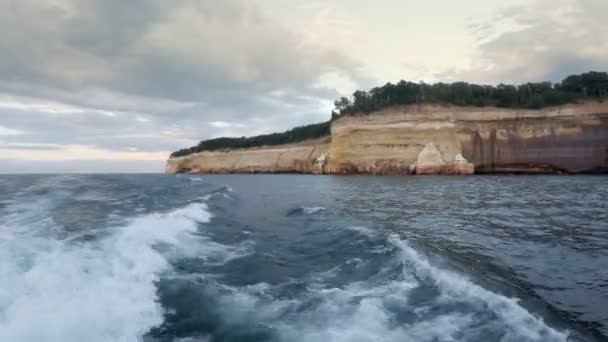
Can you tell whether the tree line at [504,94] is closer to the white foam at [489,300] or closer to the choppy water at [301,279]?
the choppy water at [301,279]

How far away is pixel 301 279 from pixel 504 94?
48939 mm

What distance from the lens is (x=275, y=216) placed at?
15125 millimetres

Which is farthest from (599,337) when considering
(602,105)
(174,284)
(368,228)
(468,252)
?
(602,105)

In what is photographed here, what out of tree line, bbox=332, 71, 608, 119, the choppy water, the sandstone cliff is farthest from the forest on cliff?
the choppy water

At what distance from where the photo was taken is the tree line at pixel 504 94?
45125 mm

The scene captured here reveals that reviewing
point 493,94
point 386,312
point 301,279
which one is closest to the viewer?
point 386,312

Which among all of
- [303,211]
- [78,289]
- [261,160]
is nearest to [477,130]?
[303,211]

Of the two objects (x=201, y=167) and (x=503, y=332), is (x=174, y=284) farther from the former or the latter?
(x=201, y=167)

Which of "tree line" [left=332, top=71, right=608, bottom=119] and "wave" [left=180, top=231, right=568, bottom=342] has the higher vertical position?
"tree line" [left=332, top=71, right=608, bottom=119]

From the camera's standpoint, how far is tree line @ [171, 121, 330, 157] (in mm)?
74625

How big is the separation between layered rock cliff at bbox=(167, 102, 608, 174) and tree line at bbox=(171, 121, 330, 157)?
70.4ft

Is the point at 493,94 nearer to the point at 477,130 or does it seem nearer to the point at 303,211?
the point at 477,130

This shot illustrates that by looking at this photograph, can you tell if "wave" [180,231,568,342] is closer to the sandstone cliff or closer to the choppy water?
the choppy water

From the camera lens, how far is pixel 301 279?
274 inches
